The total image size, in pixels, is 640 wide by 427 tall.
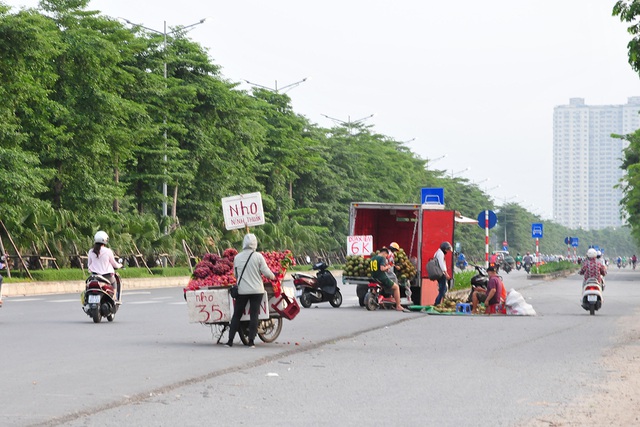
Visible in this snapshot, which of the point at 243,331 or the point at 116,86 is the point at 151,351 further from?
the point at 116,86

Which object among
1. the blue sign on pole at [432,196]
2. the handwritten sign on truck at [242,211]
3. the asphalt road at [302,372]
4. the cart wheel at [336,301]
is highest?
the blue sign on pole at [432,196]

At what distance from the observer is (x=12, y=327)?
1956 centimetres

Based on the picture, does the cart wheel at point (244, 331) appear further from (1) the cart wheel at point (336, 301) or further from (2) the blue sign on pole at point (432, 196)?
(2) the blue sign on pole at point (432, 196)

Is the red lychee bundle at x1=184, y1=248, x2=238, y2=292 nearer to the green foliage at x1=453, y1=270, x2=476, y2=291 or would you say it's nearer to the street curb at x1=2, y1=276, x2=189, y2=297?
the green foliage at x1=453, y1=270, x2=476, y2=291

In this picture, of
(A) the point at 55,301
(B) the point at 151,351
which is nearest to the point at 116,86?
(A) the point at 55,301

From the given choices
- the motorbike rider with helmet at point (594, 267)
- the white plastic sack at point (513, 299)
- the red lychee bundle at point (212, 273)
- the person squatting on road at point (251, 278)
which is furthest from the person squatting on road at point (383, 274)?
the person squatting on road at point (251, 278)

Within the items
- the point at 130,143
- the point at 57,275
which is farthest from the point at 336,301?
the point at 130,143

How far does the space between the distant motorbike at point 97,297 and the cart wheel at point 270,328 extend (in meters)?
5.06

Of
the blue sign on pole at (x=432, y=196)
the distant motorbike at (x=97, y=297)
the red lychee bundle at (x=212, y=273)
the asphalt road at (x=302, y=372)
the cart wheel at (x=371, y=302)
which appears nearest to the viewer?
the asphalt road at (x=302, y=372)

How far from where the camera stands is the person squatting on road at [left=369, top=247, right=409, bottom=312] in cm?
2627

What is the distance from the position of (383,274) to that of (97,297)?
786cm

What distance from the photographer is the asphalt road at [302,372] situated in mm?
9430

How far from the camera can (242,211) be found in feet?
62.4

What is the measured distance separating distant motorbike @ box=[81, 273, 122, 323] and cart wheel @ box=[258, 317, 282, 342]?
5.06m
